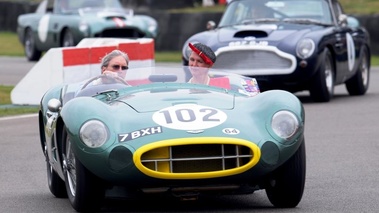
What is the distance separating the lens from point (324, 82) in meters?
14.7

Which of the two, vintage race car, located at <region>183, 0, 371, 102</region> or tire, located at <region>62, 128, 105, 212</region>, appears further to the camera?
vintage race car, located at <region>183, 0, 371, 102</region>

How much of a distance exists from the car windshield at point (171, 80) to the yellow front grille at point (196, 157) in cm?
103

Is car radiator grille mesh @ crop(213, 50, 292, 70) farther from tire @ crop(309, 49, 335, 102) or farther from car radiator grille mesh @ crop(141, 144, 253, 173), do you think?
car radiator grille mesh @ crop(141, 144, 253, 173)

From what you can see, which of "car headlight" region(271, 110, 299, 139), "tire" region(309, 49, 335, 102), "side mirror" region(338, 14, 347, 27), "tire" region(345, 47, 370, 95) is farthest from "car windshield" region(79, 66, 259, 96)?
"tire" region(345, 47, 370, 95)

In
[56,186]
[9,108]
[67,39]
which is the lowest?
[67,39]

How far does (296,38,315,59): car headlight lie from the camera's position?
14453 mm

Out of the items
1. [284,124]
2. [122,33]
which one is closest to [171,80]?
[284,124]

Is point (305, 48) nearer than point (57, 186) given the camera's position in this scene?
No

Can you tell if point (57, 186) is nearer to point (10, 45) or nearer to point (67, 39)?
point (67, 39)

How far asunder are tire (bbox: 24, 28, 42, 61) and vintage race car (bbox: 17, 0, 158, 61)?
15cm

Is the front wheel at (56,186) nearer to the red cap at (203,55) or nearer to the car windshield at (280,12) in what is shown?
the red cap at (203,55)

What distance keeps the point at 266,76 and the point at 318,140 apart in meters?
3.73

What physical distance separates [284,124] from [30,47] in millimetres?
19497

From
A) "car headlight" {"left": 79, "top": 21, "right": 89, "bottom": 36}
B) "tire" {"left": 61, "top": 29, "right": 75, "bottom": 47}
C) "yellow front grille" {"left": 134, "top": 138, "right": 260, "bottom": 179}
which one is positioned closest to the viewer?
"yellow front grille" {"left": 134, "top": 138, "right": 260, "bottom": 179}
